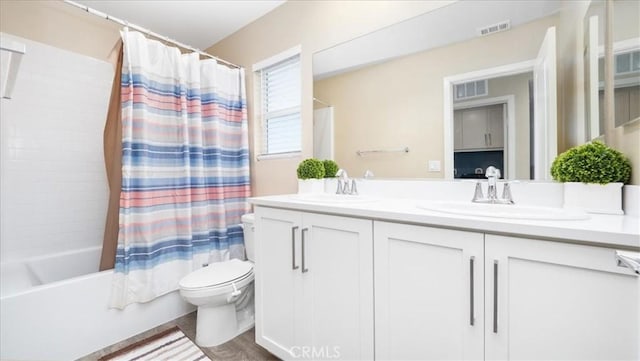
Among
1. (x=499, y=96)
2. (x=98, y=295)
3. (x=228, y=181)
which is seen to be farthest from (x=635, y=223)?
(x=98, y=295)

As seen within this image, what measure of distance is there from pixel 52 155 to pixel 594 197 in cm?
323

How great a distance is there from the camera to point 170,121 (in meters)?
1.93

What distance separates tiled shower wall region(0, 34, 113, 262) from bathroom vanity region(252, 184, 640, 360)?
1.85m

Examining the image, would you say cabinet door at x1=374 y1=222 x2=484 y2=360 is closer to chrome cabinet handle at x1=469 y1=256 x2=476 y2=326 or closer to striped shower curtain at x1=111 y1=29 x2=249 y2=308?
chrome cabinet handle at x1=469 y1=256 x2=476 y2=326

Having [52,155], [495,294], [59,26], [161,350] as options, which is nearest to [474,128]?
[495,294]

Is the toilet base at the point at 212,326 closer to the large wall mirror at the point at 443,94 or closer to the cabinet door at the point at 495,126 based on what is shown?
the large wall mirror at the point at 443,94

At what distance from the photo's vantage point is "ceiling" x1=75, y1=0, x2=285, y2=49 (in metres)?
2.12

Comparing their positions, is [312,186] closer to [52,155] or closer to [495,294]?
[495,294]

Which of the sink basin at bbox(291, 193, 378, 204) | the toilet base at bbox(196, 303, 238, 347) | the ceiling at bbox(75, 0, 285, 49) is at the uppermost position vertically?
the ceiling at bbox(75, 0, 285, 49)

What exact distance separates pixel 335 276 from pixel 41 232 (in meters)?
2.29

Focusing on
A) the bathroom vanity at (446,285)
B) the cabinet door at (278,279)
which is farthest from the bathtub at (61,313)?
the bathroom vanity at (446,285)

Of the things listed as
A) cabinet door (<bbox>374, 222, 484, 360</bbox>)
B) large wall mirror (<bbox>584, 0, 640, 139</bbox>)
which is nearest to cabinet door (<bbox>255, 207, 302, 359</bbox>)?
cabinet door (<bbox>374, 222, 484, 360</bbox>)

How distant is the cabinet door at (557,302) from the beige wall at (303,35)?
1.35 metres

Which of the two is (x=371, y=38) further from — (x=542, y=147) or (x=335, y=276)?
(x=335, y=276)
